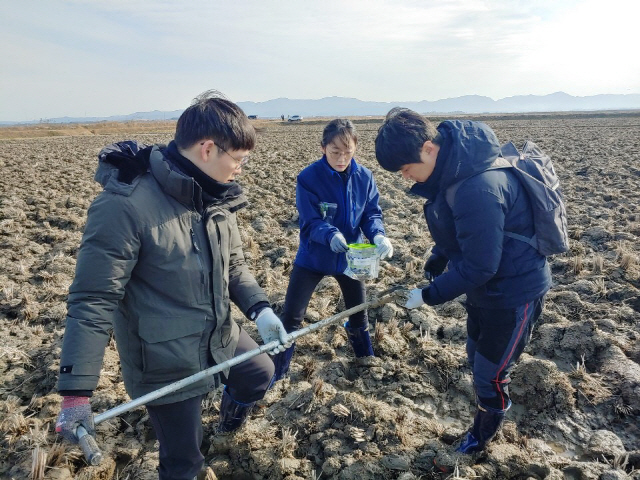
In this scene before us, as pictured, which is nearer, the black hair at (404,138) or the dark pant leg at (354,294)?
the black hair at (404,138)

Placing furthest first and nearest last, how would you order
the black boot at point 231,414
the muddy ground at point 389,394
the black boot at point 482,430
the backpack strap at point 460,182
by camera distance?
the black boot at point 231,414, the muddy ground at point 389,394, the black boot at point 482,430, the backpack strap at point 460,182

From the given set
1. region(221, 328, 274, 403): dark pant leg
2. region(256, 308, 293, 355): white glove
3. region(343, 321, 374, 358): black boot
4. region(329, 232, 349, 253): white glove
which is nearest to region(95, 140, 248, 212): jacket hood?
region(256, 308, 293, 355): white glove

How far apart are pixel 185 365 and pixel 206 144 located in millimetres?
1036

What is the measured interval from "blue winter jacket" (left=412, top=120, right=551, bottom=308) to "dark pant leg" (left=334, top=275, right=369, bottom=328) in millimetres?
1038

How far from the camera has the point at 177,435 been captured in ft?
6.82

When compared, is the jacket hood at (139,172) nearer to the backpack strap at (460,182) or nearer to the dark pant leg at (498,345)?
the backpack strap at (460,182)

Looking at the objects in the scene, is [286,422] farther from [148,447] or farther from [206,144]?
[206,144]

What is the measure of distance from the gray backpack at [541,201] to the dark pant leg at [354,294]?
54.0 inches

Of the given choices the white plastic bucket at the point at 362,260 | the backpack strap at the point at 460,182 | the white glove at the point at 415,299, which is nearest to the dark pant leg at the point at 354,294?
the white plastic bucket at the point at 362,260

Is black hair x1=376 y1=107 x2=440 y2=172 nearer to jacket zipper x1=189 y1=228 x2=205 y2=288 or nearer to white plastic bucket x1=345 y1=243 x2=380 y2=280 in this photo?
white plastic bucket x1=345 y1=243 x2=380 y2=280

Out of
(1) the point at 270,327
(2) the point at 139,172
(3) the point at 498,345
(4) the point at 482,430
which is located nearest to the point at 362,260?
(1) the point at 270,327

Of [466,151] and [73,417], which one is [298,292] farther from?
[73,417]

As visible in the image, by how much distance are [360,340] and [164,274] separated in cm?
216

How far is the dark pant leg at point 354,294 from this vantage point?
345cm
